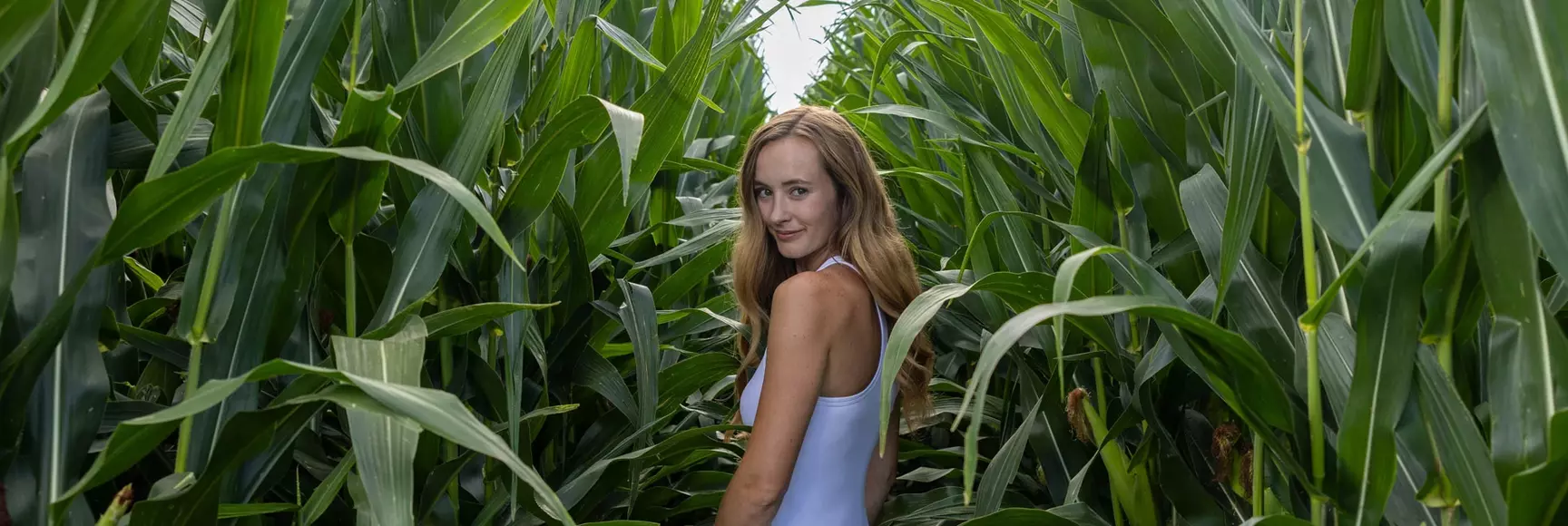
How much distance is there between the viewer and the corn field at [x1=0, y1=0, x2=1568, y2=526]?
0.52m

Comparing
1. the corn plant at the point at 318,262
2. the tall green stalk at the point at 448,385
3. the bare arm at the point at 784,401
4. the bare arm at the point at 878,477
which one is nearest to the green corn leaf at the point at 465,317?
the corn plant at the point at 318,262

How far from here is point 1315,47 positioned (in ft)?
2.12

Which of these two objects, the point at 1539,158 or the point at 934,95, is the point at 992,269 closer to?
the point at 934,95

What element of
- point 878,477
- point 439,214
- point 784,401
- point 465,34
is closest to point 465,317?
point 439,214

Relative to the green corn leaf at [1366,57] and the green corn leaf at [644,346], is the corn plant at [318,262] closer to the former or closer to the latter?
the green corn leaf at [644,346]

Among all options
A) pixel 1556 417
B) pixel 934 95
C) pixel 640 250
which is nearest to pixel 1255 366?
pixel 1556 417

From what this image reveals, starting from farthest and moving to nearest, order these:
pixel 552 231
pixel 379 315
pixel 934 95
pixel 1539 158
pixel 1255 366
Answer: pixel 934 95
pixel 552 231
pixel 379 315
pixel 1255 366
pixel 1539 158

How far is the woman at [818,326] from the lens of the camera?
40.9 inches

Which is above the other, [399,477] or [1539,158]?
[1539,158]

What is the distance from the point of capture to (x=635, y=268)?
114cm

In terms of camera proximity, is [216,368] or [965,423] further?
[965,423]

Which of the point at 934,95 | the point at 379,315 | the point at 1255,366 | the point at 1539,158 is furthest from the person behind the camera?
the point at 934,95

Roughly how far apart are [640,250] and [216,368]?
72 centimetres

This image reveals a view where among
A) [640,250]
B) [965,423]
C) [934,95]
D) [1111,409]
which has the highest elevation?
[934,95]
